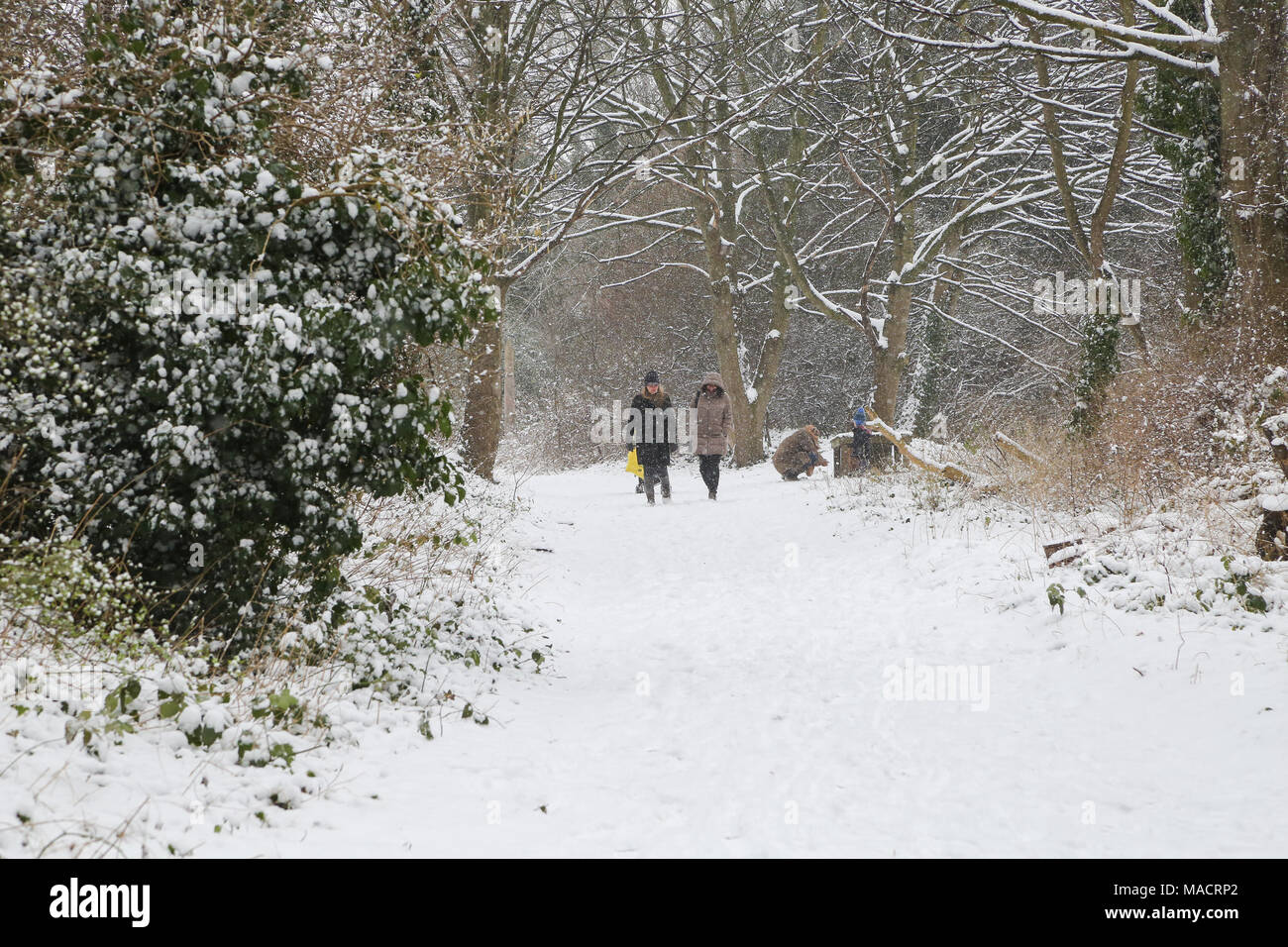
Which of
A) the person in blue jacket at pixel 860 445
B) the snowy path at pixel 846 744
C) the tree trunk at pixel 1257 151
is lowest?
Result: the snowy path at pixel 846 744

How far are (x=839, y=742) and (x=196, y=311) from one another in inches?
149

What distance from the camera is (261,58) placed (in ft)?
15.3

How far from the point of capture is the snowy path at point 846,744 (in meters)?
3.43

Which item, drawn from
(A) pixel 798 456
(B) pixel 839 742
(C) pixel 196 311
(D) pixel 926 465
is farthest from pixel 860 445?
(C) pixel 196 311

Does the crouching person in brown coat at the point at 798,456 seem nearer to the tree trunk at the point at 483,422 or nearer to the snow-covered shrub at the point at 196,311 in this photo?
the tree trunk at the point at 483,422

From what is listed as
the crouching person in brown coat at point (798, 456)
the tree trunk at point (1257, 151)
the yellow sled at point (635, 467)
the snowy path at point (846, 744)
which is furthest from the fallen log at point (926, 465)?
the yellow sled at point (635, 467)

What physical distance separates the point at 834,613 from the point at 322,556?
14.1 feet

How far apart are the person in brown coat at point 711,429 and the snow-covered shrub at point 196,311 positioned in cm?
1094

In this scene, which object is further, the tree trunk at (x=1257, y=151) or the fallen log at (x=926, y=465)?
the fallen log at (x=926, y=465)

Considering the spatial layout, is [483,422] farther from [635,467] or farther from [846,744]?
[846,744]

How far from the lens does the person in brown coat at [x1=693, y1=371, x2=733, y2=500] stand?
15406mm

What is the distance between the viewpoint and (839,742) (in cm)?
461

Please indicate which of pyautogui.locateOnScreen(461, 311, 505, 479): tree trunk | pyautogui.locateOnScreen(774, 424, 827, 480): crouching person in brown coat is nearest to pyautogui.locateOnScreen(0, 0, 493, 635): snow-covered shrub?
pyautogui.locateOnScreen(461, 311, 505, 479): tree trunk

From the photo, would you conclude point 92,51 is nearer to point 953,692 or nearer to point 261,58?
point 261,58
